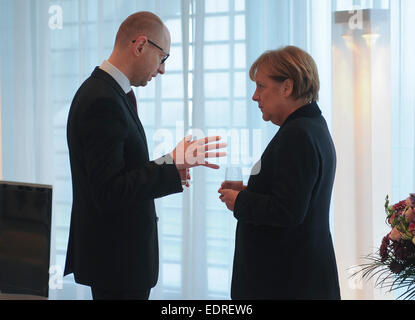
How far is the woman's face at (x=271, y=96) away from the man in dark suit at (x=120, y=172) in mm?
215

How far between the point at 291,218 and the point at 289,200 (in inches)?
2.2

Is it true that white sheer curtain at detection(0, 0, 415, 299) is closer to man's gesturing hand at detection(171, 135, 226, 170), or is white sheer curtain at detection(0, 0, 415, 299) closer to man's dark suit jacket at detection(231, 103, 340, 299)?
man's dark suit jacket at detection(231, 103, 340, 299)

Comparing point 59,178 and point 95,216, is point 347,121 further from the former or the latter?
point 59,178

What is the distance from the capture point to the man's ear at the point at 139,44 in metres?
1.72

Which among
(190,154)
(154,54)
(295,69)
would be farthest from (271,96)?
(154,54)

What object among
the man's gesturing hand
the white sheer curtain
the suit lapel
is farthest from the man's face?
the white sheer curtain

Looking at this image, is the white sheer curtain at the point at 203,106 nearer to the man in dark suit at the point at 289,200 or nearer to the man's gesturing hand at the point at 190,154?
the man in dark suit at the point at 289,200

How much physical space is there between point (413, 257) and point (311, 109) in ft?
1.92

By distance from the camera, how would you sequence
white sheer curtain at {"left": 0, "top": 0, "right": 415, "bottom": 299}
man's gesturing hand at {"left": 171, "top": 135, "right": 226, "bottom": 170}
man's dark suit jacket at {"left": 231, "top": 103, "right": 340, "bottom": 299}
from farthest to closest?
white sheer curtain at {"left": 0, "top": 0, "right": 415, "bottom": 299} < man's gesturing hand at {"left": 171, "top": 135, "right": 226, "bottom": 170} < man's dark suit jacket at {"left": 231, "top": 103, "right": 340, "bottom": 299}

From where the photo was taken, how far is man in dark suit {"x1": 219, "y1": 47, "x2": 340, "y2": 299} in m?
1.53

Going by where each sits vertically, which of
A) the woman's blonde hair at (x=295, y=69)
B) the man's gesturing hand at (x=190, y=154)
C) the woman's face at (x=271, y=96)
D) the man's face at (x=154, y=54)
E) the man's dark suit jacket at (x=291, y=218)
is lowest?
the man's dark suit jacket at (x=291, y=218)

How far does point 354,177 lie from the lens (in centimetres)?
263

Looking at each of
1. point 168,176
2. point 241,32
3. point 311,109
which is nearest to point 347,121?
point 241,32

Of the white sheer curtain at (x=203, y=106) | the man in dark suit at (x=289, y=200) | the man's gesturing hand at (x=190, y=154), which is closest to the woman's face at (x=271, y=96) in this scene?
the man in dark suit at (x=289, y=200)
